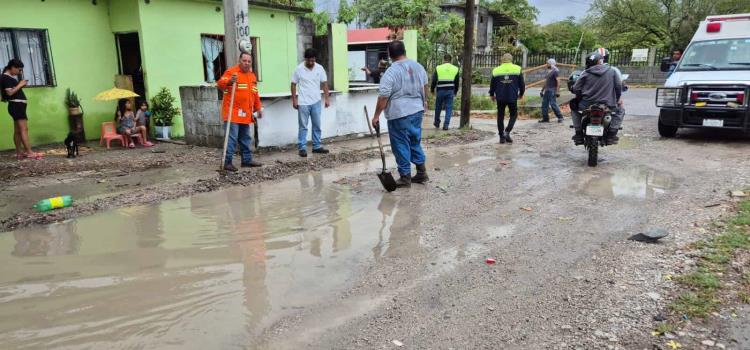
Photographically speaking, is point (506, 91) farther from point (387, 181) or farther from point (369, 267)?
point (369, 267)

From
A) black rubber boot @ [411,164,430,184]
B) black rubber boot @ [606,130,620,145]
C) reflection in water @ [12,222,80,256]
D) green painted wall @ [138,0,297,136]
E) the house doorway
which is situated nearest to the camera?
reflection in water @ [12,222,80,256]

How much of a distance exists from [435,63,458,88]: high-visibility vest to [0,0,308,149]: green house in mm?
5260

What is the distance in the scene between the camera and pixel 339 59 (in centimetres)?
1120

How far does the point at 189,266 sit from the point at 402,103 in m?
3.50

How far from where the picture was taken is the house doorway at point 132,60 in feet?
37.7

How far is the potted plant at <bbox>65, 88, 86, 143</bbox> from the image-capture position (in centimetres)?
1059

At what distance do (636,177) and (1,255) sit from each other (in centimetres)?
758

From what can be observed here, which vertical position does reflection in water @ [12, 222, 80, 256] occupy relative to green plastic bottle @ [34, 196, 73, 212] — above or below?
below

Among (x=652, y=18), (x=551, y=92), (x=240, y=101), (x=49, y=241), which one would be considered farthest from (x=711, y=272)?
(x=652, y=18)

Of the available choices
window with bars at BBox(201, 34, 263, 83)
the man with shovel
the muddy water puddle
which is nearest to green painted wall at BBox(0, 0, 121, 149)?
window with bars at BBox(201, 34, 263, 83)

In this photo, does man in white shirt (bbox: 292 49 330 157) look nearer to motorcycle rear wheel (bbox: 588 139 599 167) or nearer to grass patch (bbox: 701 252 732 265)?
motorcycle rear wheel (bbox: 588 139 599 167)

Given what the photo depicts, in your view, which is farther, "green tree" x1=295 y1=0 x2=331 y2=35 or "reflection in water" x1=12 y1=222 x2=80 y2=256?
"green tree" x1=295 y1=0 x2=331 y2=35

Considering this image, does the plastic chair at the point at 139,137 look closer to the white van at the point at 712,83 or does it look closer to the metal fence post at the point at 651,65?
the white van at the point at 712,83

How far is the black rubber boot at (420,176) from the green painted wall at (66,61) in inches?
294
